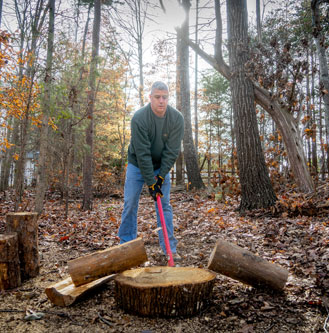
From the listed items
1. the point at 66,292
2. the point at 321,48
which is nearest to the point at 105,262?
the point at 66,292

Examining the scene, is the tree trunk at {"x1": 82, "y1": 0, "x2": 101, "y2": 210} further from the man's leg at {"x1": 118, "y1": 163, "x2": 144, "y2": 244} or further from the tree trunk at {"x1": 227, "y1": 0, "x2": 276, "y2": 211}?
the man's leg at {"x1": 118, "y1": 163, "x2": 144, "y2": 244}

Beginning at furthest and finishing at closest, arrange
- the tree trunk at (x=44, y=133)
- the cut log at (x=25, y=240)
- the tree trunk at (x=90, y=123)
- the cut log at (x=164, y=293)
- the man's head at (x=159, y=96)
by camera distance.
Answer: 1. the tree trunk at (x=90, y=123)
2. the tree trunk at (x=44, y=133)
3. the man's head at (x=159, y=96)
4. the cut log at (x=25, y=240)
5. the cut log at (x=164, y=293)

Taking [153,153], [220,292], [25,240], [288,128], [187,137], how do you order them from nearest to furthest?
[220,292] → [25,240] → [153,153] → [288,128] → [187,137]

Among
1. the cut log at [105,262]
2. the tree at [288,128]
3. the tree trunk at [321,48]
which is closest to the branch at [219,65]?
the tree at [288,128]

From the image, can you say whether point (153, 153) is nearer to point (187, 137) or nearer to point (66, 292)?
point (66, 292)

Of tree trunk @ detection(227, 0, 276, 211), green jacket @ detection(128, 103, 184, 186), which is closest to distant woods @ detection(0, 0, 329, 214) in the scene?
tree trunk @ detection(227, 0, 276, 211)

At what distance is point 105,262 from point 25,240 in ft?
4.03

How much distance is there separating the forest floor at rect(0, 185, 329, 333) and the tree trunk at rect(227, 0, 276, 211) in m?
0.78

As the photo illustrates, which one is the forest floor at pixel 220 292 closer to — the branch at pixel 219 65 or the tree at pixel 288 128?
the tree at pixel 288 128

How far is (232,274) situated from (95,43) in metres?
8.59

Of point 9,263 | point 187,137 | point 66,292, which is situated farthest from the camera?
point 187,137

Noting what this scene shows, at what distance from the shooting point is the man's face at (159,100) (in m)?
3.25

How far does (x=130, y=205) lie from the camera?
3.46 meters

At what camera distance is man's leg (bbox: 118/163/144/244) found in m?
3.48
